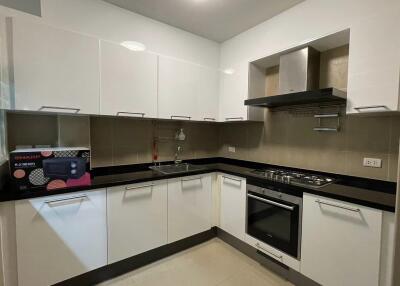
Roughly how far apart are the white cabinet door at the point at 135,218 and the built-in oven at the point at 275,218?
89 centimetres

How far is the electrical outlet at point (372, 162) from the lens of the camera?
1.65m

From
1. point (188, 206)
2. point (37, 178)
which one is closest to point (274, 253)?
point (188, 206)

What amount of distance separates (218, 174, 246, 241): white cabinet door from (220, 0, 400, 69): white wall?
4.73 ft

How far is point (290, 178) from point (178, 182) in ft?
3.71

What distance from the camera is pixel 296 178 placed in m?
1.98

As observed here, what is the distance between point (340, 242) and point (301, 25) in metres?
1.88

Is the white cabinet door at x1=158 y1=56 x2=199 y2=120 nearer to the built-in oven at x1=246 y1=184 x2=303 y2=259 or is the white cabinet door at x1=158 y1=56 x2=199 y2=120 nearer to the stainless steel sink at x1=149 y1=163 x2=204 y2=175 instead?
the stainless steel sink at x1=149 y1=163 x2=204 y2=175

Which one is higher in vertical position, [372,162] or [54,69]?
[54,69]

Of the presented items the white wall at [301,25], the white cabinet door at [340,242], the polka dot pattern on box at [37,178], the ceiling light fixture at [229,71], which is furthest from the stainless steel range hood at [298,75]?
the polka dot pattern on box at [37,178]

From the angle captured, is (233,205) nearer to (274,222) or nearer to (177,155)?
(274,222)

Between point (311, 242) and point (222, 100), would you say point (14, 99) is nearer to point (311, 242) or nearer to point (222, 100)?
point (222, 100)

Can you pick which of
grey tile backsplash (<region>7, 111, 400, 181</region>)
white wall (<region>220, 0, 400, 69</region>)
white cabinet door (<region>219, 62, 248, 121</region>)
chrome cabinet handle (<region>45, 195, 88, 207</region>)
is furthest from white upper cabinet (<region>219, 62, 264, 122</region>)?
chrome cabinet handle (<region>45, 195, 88, 207</region>)

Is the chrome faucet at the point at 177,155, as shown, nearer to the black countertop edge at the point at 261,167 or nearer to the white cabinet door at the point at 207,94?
the black countertop edge at the point at 261,167

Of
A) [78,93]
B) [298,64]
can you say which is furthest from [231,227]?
[78,93]
